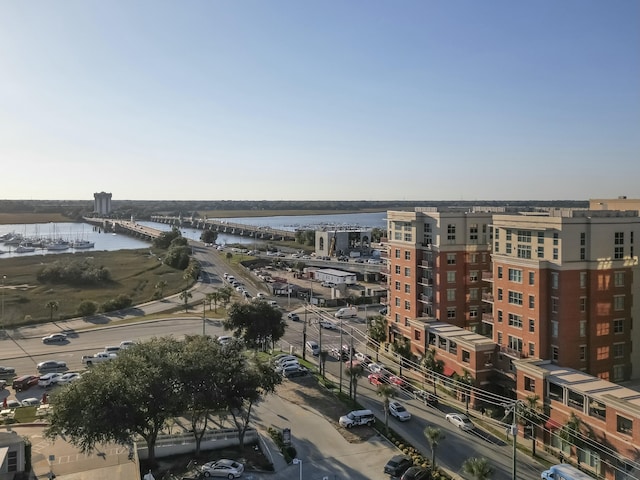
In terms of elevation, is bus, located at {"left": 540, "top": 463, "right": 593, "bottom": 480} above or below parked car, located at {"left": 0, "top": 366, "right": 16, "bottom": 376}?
below

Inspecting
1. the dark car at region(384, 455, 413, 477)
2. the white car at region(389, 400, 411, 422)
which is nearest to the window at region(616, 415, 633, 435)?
the dark car at region(384, 455, 413, 477)

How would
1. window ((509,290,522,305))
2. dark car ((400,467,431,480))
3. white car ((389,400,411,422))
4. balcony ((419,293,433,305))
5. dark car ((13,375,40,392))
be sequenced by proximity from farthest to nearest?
balcony ((419,293,433,305)) → dark car ((13,375,40,392)) → window ((509,290,522,305)) → white car ((389,400,411,422)) → dark car ((400,467,431,480))

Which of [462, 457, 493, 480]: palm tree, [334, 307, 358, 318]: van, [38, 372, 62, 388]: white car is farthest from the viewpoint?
[334, 307, 358, 318]: van

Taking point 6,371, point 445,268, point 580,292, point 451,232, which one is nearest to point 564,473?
point 580,292

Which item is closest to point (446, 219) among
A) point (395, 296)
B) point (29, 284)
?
point (395, 296)

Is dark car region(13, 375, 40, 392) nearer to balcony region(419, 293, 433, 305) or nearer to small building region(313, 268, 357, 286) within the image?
balcony region(419, 293, 433, 305)

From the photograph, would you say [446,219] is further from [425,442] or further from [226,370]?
[226,370]

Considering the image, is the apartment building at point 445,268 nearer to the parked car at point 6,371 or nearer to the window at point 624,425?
the window at point 624,425
